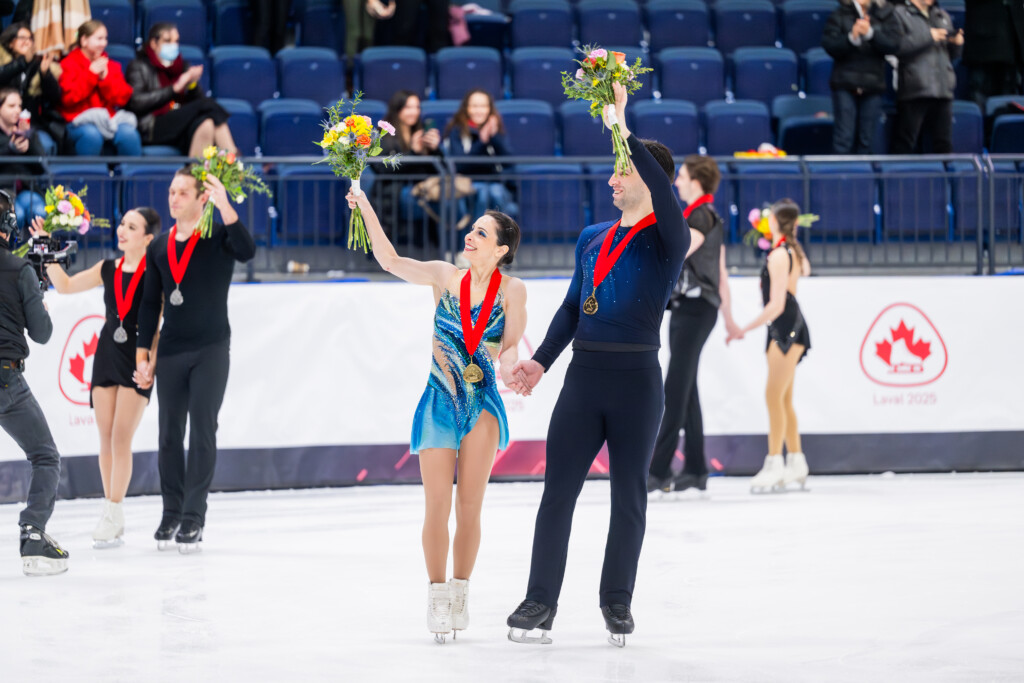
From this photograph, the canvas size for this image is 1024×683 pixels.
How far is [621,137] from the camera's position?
403 centimetres

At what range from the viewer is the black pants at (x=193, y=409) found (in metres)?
6.03

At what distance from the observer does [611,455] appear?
4.21 meters

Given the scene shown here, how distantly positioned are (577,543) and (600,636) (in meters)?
1.95

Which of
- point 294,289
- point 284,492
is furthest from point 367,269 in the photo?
point 284,492

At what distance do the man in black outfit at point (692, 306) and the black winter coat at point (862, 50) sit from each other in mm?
3200

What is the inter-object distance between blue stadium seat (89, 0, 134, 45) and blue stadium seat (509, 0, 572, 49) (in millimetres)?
3422

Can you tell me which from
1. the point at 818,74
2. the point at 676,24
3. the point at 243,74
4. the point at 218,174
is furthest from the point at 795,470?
the point at 243,74

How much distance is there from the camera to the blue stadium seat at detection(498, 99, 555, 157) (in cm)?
1008

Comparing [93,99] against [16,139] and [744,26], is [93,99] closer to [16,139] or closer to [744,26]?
[16,139]

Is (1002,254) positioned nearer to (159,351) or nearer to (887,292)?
(887,292)

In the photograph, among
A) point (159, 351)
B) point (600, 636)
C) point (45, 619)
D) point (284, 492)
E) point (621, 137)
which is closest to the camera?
point (621, 137)

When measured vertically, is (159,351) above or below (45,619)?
above

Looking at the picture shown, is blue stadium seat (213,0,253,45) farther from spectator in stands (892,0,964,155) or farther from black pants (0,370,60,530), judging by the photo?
black pants (0,370,60,530)

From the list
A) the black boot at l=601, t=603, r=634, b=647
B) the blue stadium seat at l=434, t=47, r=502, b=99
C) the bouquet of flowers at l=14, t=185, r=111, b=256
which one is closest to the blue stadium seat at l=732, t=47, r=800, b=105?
the blue stadium seat at l=434, t=47, r=502, b=99
